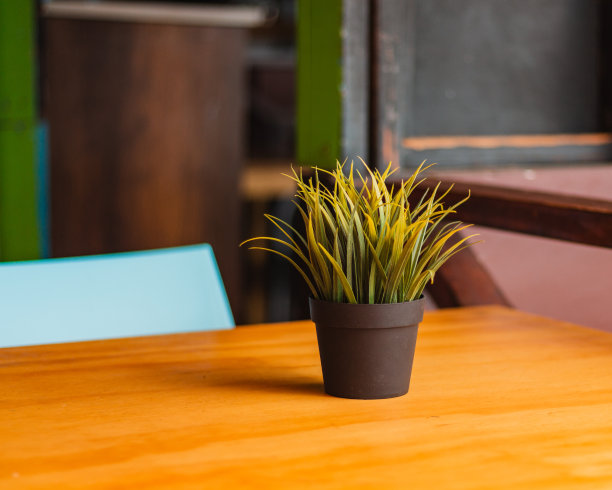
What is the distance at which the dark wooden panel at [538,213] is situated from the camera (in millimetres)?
1216

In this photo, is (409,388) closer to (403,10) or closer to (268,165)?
(403,10)

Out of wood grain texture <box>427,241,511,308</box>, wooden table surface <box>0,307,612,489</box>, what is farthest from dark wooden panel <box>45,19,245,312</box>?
wooden table surface <box>0,307,612,489</box>

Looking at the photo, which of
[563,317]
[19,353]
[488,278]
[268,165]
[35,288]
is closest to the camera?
[19,353]

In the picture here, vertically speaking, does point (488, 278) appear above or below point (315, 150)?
below

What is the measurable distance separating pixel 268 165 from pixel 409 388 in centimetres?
392

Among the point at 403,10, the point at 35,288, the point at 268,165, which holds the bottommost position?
the point at 268,165

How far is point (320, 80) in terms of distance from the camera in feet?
6.66

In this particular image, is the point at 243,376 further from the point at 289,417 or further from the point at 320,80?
the point at 320,80

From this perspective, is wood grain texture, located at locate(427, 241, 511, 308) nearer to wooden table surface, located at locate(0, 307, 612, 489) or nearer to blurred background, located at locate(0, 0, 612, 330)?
blurred background, located at locate(0, 0, 612, 330)

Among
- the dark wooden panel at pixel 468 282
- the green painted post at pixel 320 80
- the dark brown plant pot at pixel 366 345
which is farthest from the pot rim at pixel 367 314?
the green painted post at pixel 320 80

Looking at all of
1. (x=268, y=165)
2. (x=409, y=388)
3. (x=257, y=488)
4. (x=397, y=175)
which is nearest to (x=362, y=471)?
(x=257, y=488)

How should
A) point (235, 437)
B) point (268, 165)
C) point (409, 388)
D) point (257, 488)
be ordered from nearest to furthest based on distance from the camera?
point (257, 488) → point (235, 437) → point (409, 388) → point (268, 165)

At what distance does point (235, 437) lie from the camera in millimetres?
717

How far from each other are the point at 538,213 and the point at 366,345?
59cm
